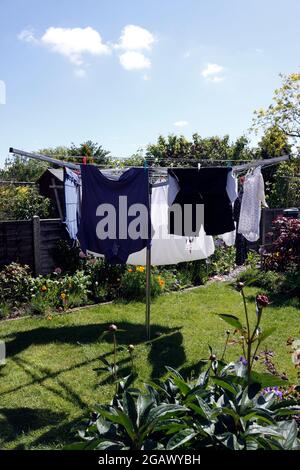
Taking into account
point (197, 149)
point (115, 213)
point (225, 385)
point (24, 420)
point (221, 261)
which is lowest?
point (24, 420)

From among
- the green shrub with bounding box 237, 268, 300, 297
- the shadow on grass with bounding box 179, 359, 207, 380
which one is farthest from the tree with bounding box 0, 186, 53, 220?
the shadow on grass with bounding box 179, 359, 207, 380

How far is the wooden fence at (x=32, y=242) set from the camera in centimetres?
694

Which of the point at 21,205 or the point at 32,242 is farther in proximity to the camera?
the point at 21,205

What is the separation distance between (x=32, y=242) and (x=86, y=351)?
2930 mm

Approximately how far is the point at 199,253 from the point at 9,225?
320 centimetres

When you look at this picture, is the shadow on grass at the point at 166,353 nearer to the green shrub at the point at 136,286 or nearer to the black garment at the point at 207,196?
the black garment at the point at 207,196

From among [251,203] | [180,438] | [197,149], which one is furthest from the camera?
[197,149]

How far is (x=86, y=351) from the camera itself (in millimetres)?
4840

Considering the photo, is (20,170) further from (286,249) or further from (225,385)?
A: (225,385)

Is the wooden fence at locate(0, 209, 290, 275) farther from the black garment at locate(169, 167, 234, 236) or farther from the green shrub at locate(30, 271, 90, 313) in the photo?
the black garment at locate(169, 167, 234, 236)

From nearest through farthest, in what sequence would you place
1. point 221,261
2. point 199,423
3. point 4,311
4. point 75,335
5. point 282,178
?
point 199,423 → point 75,335 → point 4,311 → point 221,261 → point 282,178

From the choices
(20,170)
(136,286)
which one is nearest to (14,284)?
(136,286)

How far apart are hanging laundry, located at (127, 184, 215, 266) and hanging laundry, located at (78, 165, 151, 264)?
0.59m

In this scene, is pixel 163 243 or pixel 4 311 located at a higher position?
pixel 163 243
